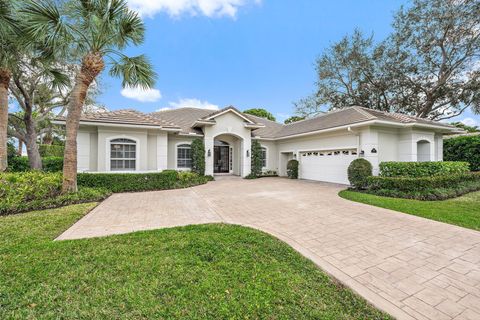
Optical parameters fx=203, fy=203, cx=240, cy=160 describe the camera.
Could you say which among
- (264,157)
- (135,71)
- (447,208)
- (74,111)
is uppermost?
(135,71)

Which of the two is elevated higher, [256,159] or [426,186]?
[256,159]

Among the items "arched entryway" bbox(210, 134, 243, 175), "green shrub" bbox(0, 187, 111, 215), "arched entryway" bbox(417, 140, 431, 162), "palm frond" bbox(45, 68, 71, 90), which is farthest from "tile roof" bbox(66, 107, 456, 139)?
"green shrub" bbox(0, 187, 111, 215)

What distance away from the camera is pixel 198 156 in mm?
14867

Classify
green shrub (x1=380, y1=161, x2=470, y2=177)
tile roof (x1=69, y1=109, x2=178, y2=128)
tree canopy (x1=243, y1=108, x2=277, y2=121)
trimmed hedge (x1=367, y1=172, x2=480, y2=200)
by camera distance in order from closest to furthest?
1. trimmed hedge (x1=367, y1=172, x2=480, y2=200)
2. green shrub (x1=380, y1=161, x2=470, y2=177)
3. tile roof (x1=69, y1=109, x2=178, y2=128)
4. tree canopy (x1=243, y1=108, x2=277, y2=121)

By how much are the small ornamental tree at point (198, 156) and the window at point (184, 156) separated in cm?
73

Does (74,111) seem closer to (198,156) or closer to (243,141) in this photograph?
(198,156)

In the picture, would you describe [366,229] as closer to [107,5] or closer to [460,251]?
[460,251]

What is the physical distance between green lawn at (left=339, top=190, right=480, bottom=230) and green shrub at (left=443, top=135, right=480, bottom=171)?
7572 mm

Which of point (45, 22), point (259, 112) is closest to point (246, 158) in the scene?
point (45, 22)

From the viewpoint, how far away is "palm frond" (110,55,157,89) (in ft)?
28.8

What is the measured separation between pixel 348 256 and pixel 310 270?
1.02m

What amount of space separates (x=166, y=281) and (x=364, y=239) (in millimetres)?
4167

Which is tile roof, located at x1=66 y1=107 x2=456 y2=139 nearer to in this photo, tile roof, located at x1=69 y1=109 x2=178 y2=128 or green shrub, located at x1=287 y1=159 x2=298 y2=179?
tile roof, located at x1=69 y1=109 x2=178 y2=128

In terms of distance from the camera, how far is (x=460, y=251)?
13.1ft
